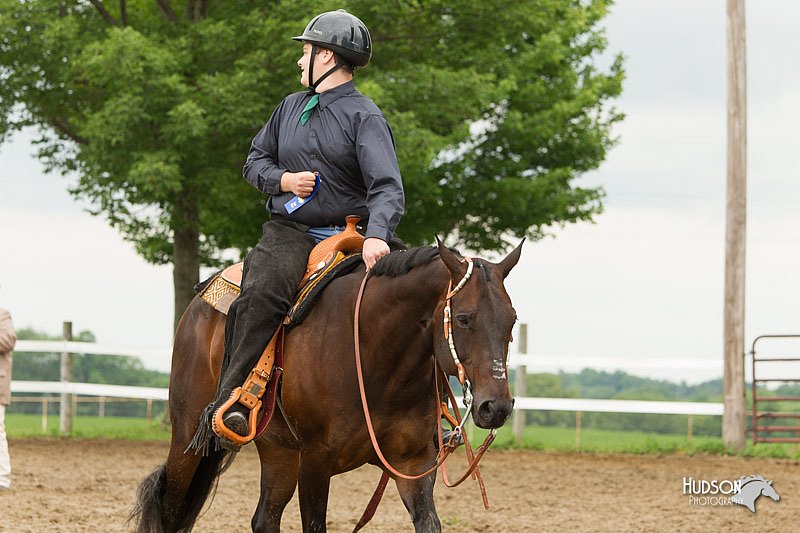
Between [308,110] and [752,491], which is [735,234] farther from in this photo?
[308,110]

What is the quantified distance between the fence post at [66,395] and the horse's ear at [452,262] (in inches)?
514

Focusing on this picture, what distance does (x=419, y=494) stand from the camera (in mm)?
4949

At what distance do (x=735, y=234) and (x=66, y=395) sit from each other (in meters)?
10.4

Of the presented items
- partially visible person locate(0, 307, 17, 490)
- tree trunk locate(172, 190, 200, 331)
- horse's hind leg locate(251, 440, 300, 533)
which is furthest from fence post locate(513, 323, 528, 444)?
horse's hind leg locate(251, 440, 300, 533)

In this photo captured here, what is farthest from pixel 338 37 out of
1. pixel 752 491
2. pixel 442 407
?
pixel 752 491

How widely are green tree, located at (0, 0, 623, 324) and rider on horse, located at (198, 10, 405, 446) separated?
8.30m

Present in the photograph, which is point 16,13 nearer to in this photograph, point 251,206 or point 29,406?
point 251,206

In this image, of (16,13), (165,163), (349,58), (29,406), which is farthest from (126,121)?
(29,406)

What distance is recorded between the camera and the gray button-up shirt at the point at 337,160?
16.6 feet

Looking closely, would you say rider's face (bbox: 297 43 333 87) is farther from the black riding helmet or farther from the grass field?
the grass field

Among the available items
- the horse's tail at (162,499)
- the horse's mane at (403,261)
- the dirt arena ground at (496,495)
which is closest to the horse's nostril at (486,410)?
the horse's mane at (403,261)

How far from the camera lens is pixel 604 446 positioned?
603 inches

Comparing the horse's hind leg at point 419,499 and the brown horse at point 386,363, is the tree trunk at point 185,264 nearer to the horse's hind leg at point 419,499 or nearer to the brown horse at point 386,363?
the brown horse at point 386,363

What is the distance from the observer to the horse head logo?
1011 cm
